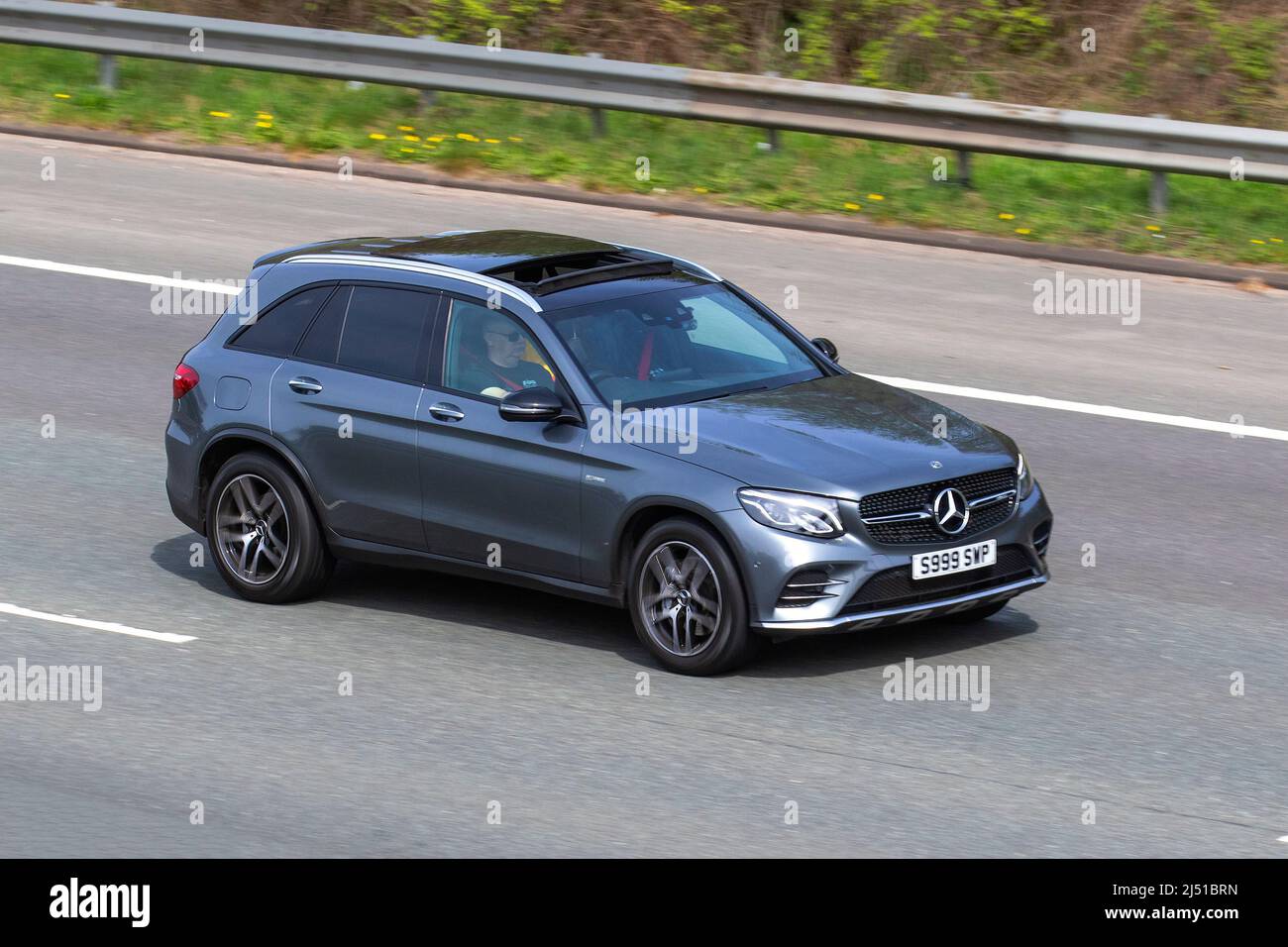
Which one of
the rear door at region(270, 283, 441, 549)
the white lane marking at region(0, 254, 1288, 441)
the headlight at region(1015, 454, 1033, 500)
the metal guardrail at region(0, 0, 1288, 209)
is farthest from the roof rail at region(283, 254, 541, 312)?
the metal guardrail at region(0, 0, 1288, 209)

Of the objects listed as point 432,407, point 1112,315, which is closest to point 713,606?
point 432,407

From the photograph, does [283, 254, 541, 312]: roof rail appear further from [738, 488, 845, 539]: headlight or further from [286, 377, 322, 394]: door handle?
[738, 488, 845, 539]: headlight

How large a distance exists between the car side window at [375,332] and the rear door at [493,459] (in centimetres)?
14

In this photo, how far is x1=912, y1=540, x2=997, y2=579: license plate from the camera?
8.45m

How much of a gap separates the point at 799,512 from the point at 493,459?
154cm

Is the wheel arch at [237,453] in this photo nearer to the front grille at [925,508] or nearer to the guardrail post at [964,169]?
the front grille at [925,508]

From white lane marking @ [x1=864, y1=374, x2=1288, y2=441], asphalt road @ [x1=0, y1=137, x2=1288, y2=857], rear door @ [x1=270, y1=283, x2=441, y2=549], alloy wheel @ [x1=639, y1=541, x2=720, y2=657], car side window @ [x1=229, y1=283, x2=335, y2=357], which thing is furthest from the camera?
white lane marking @ [x1=864, y1=374, x2=1288, y2=441]

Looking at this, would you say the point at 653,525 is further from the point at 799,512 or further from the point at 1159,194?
the point at 1159,194

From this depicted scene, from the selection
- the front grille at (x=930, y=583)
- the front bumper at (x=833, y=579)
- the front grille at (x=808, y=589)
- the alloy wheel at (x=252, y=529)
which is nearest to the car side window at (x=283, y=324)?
the alloy wheel at (x=252, y=529)

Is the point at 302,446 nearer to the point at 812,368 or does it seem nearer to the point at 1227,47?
the point at 812,368

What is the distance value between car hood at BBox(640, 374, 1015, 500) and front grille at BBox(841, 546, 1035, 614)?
373 millimetres

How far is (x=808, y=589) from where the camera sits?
8312 millimetres

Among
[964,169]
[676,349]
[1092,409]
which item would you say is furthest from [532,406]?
[964,169]

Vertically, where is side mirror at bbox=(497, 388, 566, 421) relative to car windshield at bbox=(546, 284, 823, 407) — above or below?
below
